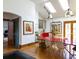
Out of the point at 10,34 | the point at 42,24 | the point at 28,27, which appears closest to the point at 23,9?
the point at 28,27

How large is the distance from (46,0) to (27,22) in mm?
2049

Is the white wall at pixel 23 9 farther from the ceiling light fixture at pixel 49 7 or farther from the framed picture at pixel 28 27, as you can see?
the ceiling light fixture at pixel 49 7

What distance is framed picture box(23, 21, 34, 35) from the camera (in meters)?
7.42

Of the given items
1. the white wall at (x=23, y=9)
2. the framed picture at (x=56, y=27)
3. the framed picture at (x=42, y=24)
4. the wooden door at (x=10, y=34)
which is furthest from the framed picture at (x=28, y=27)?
the framed picture at (x=56, y=27)

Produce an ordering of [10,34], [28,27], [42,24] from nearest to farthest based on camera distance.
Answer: [10,34]
[28,27]
[42,24]

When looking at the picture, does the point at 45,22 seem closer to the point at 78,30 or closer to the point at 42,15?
the point at 42,15

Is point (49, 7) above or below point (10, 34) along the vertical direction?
above

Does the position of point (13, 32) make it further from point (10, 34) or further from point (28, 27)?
point (28, 27)

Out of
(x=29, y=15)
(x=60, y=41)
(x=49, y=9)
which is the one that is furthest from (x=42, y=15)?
(x=60, y=41)

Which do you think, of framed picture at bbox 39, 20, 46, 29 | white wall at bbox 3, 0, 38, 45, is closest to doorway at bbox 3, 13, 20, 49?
white wall at bbox 3, 0, 38, 45

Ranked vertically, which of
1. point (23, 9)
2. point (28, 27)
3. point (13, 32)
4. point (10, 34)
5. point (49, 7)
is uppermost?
point (49, 7)

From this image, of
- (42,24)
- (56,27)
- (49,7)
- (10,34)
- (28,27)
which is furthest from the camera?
(42,24)

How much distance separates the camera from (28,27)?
7.82 m

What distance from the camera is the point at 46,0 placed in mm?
7188
